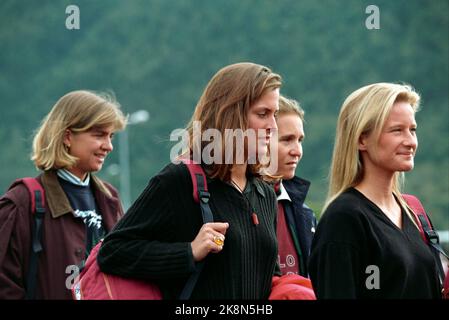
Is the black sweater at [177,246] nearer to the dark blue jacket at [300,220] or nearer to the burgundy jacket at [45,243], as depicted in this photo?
the dark blue jacket at [300,220]

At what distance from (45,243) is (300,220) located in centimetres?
147

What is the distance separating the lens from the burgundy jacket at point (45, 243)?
16.9ft

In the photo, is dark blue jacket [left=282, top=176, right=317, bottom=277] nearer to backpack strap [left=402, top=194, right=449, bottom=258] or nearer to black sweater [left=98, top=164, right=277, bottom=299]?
backpack strap [left=402, top=194, right=449, bottom=258]

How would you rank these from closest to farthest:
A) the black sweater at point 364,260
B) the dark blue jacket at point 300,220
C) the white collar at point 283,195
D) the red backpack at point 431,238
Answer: the black sweater at point 364,260 → the red backpack at point 431,238 → the dark blue jacket at point 300,220 → the white collar at point 283,195

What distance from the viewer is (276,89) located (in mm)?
3895

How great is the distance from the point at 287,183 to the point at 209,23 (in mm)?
65109

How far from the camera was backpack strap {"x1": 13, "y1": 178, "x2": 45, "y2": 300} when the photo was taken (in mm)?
5191

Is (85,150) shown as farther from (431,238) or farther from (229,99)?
(431,238)

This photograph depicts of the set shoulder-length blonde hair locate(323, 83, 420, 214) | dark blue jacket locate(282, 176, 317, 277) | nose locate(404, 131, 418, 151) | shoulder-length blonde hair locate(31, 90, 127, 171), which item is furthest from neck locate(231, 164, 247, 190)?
shoulder-length blonde hair locate(31, 90, 127, 171)

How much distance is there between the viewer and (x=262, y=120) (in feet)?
12.5

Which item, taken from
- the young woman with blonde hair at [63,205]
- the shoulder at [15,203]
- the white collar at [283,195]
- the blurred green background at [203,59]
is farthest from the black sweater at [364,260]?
the blurred green background at [203,59]

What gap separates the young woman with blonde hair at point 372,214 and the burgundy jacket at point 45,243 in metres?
2.07

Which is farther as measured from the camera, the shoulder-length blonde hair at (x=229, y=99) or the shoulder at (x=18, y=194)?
the shoulder at (x=18, y=194)
